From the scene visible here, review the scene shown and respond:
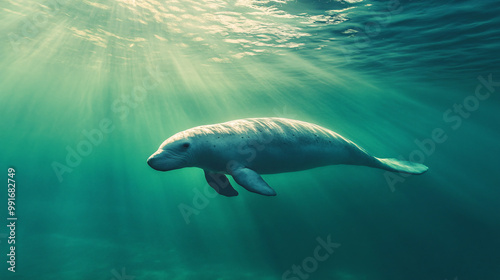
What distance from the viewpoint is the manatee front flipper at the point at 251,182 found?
392 centimetres

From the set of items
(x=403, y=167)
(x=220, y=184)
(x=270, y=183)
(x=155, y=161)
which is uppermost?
(x=403, y=167)

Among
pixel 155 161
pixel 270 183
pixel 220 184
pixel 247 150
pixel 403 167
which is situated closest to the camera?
pixel 155 161

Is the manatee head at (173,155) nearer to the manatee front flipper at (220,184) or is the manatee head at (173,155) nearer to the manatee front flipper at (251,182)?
the manatee front flipper at (251,182)

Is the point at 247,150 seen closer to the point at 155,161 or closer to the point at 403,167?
the point at 155,161

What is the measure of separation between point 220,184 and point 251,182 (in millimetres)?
1627

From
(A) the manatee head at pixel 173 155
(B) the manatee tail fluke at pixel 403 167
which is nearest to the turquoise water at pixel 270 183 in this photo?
(B) the manatee tail fluke at pixel 403 167

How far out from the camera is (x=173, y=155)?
4148 mm

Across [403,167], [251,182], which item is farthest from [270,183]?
[251,182]

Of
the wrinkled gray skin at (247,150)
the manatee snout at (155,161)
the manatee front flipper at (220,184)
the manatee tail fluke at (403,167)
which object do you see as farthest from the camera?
the manatee tail fluke at (403,167)

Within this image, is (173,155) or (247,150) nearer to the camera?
(173,155)

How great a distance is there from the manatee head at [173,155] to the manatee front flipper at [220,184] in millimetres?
1122

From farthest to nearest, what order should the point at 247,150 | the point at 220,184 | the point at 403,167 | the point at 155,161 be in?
the point at 403,167 → the point at 220,184 → the point at 247,150 → the point at 155,161

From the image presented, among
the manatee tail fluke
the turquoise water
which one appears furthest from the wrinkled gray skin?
the turquoise water

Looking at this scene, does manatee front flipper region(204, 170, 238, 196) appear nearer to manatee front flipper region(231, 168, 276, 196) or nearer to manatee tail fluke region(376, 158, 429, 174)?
manatee front flipper region(231, 168, 276, 196)
